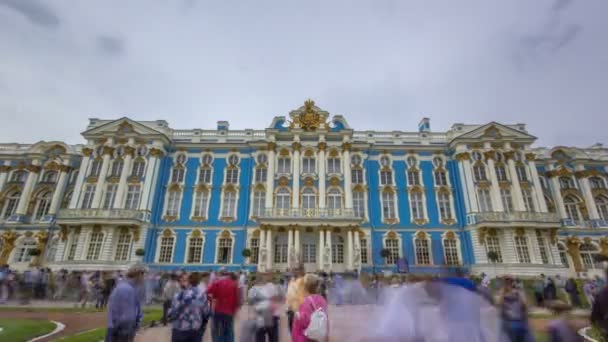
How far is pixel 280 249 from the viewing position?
27.8 m

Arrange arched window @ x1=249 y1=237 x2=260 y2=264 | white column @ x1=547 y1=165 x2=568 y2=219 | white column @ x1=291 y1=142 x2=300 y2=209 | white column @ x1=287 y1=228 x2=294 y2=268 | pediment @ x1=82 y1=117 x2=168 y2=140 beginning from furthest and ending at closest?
1. white column @ x1=547 y1=165 x2=568 y2=219
2. pediment @ x1=82 y1=117 x2=168 y2=140
3. white column @ x1=291 y1=142 x2=300 y2=209
4. arched window @ x1=249 y1=237 x2=260 y2=264
5. white column @ x1=287 y1=228 x2=294 y2=268

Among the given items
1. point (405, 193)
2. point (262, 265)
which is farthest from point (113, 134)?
point (405, 193)

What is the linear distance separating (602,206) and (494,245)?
52.2 ft

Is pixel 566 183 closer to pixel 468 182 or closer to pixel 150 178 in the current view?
pixel 468 182

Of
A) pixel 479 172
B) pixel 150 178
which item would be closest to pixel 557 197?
pixel 479 172

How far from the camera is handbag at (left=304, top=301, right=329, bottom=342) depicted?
11.3ft

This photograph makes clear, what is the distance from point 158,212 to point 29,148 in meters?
19.3

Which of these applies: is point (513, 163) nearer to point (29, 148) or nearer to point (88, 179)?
point (88, 179)

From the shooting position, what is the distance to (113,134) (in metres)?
30.6

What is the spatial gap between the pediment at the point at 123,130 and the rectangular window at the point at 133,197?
544 centimetres

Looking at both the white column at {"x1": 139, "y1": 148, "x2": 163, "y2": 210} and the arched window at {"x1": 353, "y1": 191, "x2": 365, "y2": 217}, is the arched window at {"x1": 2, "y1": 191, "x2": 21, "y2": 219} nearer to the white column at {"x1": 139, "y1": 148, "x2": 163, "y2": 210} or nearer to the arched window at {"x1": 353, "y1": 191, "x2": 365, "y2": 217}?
the white column at {"x1": 139, "y1": 148, "x2": 163, "y2": 210}

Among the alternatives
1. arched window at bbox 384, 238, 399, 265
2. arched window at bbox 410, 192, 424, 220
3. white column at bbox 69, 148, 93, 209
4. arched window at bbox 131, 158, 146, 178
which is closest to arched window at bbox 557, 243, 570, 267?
arched window at bbox 410, 192, 424, 220

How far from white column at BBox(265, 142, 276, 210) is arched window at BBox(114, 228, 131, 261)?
12813 millimetres

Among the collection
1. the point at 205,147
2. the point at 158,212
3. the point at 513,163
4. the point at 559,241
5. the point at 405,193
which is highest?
the point at 205,147
